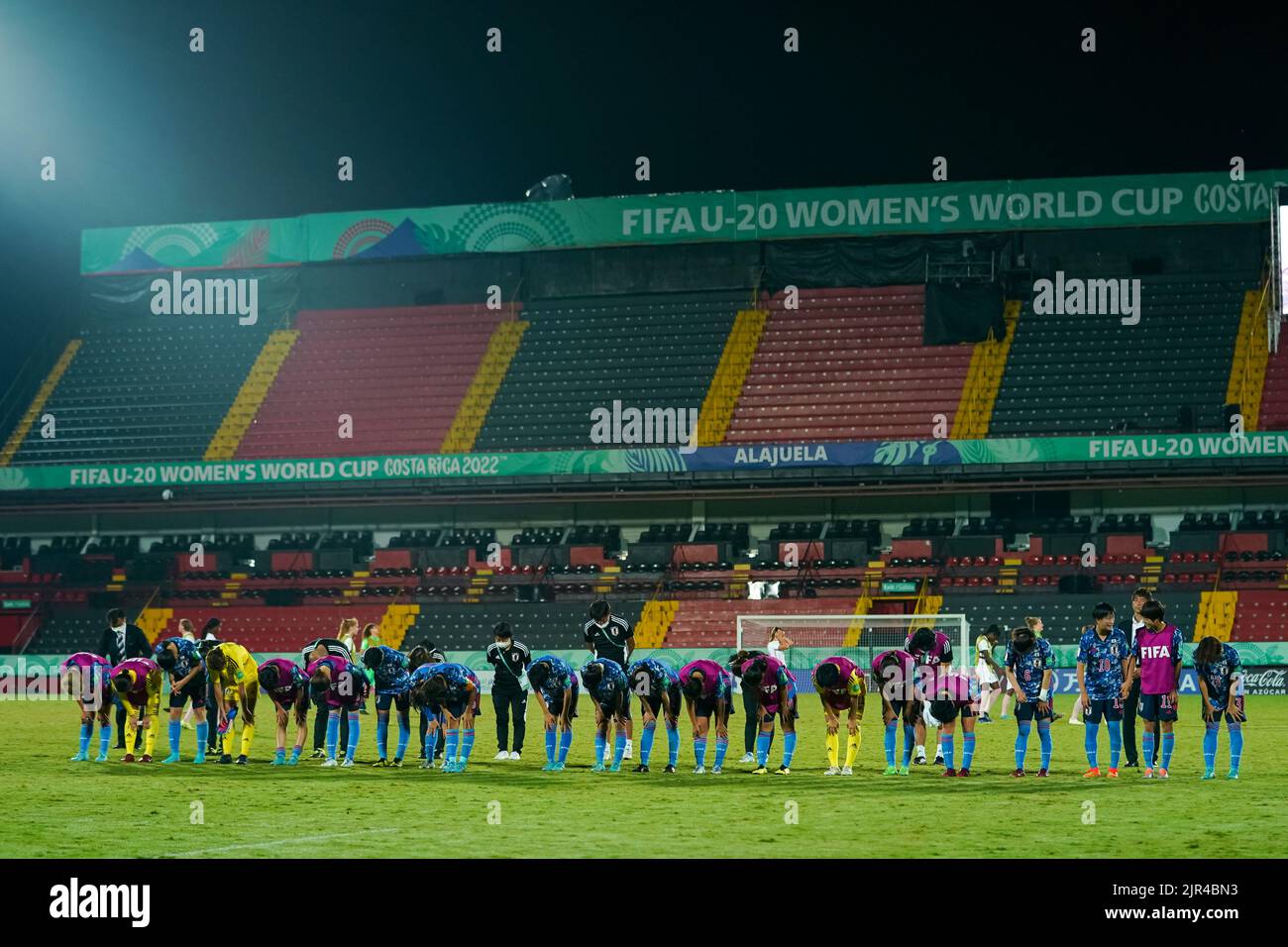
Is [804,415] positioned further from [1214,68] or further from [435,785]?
[435,785]

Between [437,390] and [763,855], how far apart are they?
151 ft

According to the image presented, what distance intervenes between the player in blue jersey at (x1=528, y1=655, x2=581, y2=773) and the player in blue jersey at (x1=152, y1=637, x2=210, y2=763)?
5.02 m

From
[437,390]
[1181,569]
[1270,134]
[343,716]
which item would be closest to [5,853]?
[343,716]

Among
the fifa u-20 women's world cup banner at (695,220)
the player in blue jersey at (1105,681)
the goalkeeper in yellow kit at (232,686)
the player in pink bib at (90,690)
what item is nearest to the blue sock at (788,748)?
the player in blue jersey at (1105,681)

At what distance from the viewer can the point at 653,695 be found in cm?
2192

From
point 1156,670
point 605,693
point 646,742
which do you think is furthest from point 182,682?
point 1156,670

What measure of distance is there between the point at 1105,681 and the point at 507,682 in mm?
8367

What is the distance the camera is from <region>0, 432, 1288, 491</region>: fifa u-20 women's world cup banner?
48750mm

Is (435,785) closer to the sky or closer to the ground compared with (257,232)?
closer to the ground

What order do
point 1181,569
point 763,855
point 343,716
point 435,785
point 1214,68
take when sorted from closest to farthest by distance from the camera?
point 763,855 → point 435,785 → point 343,716 → point 1181,569 → point 1214,68

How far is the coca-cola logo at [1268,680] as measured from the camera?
143 feet

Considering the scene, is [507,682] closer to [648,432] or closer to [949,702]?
[949,702]

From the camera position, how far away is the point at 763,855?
1334 centimetres

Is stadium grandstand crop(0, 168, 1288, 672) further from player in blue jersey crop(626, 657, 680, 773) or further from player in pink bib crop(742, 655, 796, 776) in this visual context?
player in pink bib crop(742, 655, 796, 776)
